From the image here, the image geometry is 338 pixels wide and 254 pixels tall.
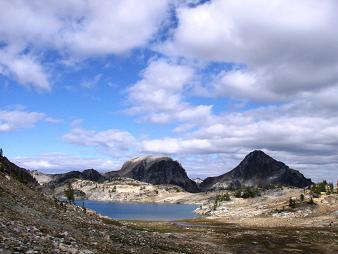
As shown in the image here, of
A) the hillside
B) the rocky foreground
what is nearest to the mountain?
the hillside

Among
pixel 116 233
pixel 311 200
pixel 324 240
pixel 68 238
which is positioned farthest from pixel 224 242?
pixel 311 200

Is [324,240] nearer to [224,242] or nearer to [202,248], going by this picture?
[224,242]

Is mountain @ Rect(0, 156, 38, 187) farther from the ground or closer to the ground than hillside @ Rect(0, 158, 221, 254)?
farther from the ground

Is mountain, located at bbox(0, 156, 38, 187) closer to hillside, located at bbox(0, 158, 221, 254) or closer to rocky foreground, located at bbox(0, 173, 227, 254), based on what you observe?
hillside, located at bbox(0, 158, 221, 254)

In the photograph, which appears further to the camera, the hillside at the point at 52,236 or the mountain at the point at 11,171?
the mountain at the point at 11,171

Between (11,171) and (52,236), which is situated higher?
(11,171)

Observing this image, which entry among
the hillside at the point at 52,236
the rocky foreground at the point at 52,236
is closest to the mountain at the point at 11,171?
the hillside at the point at 52,236

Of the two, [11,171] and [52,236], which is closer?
[52,236]

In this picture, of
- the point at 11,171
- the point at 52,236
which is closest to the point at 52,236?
the point at 52,236

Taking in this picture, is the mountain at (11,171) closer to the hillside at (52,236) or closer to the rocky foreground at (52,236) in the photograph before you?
the hillside at (52,236)

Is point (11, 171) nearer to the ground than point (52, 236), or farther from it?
farther from it

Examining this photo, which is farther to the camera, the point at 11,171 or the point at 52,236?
the point at 11,171

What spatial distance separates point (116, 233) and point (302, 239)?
1565 inches

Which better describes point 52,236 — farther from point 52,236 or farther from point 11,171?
point 11,171
